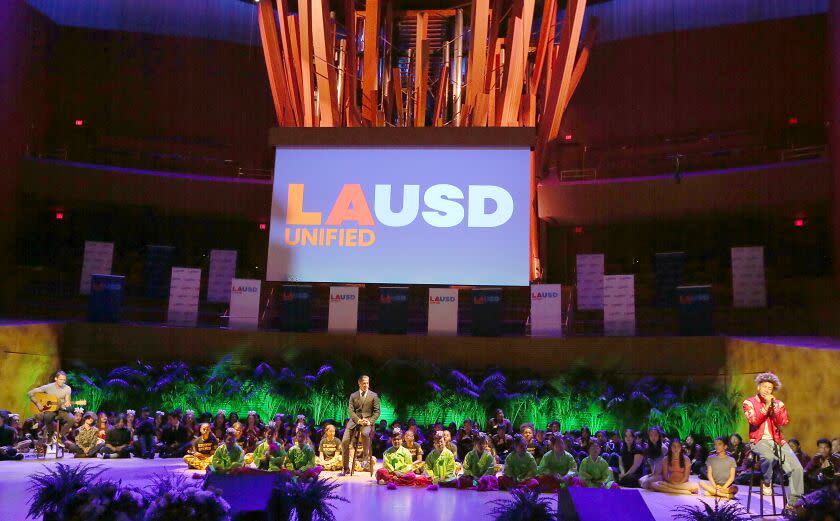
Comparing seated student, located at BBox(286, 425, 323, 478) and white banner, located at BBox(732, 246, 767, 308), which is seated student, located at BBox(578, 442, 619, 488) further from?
white banner, located at BBox(732, 246, 767, 308)

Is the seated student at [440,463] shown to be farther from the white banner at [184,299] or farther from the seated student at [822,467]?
the white banner at [184,299]

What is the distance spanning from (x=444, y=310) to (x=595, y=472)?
5059mm

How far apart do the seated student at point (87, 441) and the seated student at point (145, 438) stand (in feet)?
1.59

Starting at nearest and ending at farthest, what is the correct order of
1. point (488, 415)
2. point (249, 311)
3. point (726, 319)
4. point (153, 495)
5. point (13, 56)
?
point (153, 495) < point (488, 415) < point (249, 311) < point (726, 319) < point (13, 56)

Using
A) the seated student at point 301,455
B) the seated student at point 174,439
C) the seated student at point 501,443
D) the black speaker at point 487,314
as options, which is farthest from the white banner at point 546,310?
the seated student at point 174,439

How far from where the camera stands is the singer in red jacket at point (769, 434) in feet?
24.7

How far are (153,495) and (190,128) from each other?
59.1 ft

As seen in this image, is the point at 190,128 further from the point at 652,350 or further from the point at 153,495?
the point at 153,495

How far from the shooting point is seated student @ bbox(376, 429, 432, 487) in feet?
30.9

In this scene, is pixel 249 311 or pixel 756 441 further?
pixel 249 311

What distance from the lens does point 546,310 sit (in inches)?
531

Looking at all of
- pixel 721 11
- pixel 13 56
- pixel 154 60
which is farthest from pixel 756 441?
pixel 154 60

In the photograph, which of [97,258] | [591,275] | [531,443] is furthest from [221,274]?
[531,443]

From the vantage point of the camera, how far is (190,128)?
71.8 feet
